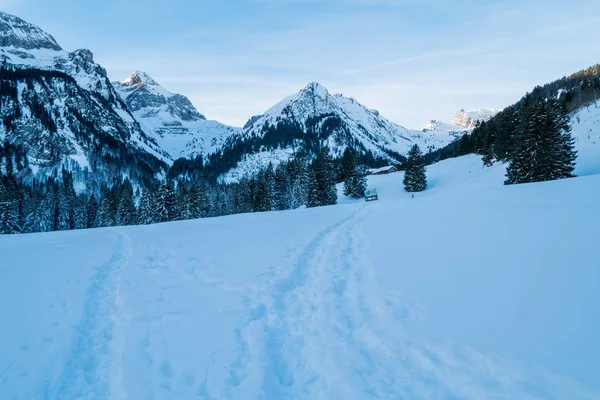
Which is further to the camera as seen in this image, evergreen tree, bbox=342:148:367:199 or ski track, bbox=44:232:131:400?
evergreen tree, bbox=342:148:367:199

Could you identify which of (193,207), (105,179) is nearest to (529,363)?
(193,207)

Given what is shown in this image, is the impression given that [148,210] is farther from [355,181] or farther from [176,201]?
[355,181]

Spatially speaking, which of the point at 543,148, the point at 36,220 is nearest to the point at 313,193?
the point at 543,148

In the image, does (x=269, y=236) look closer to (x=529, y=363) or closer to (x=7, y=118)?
(x=529, y=363)

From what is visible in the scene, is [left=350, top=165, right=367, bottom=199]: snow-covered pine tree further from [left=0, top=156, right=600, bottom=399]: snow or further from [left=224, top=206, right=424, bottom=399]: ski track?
[left=224, top=206, right=424, bottom=399]: ski track

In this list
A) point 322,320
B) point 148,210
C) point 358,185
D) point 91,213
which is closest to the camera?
point 322,320

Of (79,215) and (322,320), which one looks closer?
(322,320)

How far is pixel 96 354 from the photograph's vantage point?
6164mm

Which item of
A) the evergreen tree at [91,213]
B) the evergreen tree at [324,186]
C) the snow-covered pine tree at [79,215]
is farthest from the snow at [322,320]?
the evergreen tree at [91,213]

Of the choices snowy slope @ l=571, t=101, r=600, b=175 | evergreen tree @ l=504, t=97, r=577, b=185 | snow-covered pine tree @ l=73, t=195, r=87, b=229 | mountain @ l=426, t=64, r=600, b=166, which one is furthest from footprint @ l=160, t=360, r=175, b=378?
snow-covered pine tree @ l=73, t=195, r=87, b=229

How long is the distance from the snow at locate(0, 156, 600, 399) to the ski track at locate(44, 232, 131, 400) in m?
0.03

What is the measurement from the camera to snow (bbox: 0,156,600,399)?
5.02 meters

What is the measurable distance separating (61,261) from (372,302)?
477 inches

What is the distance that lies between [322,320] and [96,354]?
4711 mm
